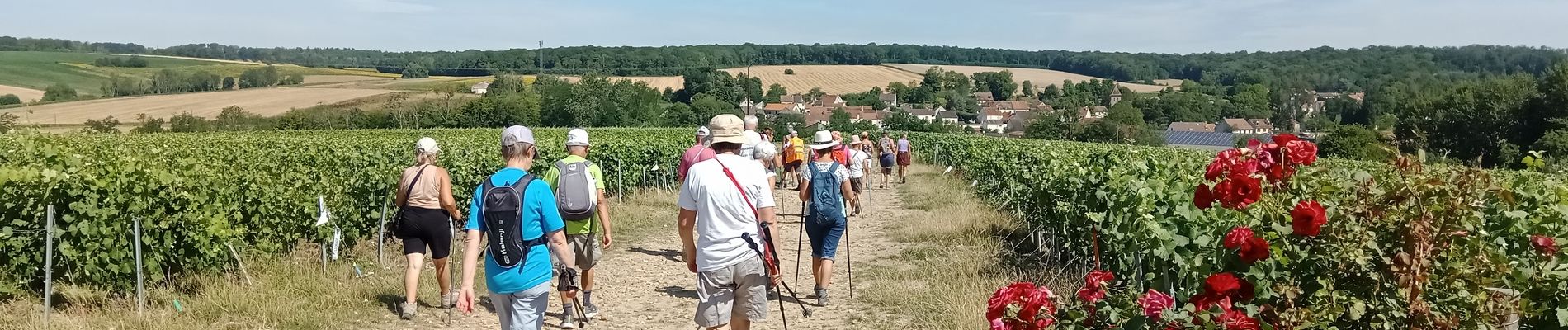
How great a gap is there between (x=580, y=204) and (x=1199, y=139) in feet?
257

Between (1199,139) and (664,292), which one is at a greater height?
(664,292)

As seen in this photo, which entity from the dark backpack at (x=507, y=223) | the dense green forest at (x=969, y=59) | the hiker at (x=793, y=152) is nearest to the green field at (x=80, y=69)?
the dense green forest at (x=969, y=59)

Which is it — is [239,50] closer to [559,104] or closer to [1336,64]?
[559,104]

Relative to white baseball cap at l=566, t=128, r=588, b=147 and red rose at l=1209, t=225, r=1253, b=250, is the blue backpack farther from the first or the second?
red rose at l=1209, t=225, r=1253, b=250

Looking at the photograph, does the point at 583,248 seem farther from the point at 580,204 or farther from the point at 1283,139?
the point at 1283,139

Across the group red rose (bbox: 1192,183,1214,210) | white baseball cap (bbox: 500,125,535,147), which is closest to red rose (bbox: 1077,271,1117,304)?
red rose (bbox: 1192,183,1214,210)

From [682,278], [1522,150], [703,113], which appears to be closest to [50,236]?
[682,278]

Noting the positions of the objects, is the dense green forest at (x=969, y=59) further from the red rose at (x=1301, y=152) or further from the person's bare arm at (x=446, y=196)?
the red rose at (x=1301, y=152)

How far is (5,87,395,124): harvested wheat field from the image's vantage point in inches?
2175

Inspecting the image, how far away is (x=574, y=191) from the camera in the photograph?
20.5 feet

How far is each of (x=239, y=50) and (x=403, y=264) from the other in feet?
385

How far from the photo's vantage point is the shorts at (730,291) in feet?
16.9

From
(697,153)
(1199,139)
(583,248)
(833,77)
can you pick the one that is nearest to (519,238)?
(583,248)

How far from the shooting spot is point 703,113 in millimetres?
76812
